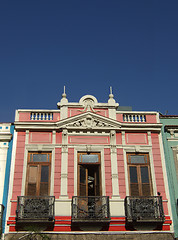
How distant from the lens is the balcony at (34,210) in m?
12.4

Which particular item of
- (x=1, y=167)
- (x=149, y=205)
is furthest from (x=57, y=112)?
(x=149, y=205)

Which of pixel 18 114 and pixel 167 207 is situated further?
pixel 18 114

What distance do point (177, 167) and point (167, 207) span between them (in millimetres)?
1907

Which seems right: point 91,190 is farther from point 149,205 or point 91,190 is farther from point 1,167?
point 1,167

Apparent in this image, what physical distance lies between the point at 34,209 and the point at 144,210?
172 inches

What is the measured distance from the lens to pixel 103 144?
1445 centimetres

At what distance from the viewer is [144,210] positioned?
12828 mm

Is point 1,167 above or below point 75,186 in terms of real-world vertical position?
A: above

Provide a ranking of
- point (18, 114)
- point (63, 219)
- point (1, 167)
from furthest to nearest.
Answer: point (18, 114), point (1, 167), point (63, 219)

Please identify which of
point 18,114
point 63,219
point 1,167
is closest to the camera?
point 63,219

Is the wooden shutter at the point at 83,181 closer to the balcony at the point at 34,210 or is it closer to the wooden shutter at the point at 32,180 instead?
the balcony at the point at 34,210

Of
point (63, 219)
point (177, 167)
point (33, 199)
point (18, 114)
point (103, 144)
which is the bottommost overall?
point (63, 219)

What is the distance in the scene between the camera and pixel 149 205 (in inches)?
510

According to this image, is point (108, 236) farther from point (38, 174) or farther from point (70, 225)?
point (38, 174)
